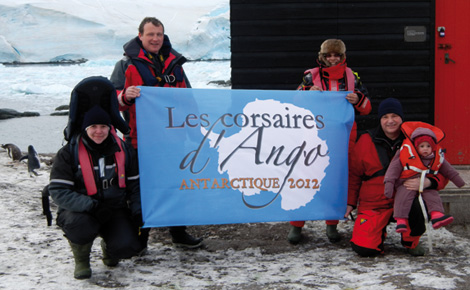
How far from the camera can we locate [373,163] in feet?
14.1

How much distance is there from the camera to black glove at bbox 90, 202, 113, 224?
3809mm

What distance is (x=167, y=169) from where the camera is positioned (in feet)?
13.6

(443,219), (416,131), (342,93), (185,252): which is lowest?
(185,252)

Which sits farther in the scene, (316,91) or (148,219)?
(316,91)

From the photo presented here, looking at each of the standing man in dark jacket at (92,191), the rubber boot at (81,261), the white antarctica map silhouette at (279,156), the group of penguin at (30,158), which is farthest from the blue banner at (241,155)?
the group of penguin at (30,158)

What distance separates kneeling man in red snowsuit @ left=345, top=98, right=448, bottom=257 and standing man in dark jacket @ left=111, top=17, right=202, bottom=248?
1.61 metres

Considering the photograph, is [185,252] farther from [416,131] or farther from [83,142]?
[416,131]

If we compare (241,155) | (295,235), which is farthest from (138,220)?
(295,235)

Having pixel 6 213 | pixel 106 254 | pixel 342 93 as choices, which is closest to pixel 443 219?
pixel 342 93

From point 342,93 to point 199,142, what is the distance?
1.24 m

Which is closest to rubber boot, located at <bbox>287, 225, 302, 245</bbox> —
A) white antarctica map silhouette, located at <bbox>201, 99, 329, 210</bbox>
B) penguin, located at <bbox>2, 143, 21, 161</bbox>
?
white antarctica map silhouette, located at <bbox>201, 99, 329, 210</bbox>

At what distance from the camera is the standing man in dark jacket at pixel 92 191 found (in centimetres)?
370

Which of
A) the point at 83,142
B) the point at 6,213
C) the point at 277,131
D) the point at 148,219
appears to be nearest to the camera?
the point at 83,142

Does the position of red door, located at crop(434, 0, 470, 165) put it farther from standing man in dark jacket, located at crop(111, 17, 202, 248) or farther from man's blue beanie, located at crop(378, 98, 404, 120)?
standing man in dark jacket, located at crop(111, 17, 202, 248)
